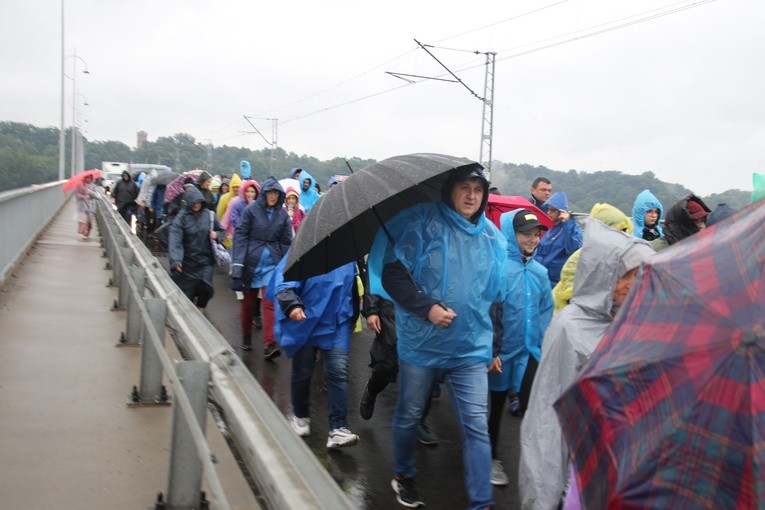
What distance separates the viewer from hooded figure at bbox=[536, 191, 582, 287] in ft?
24.3

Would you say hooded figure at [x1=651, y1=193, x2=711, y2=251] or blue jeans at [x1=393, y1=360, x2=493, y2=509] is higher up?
hooded figure at [x1=651, y1=193, x2=711, y2=251]

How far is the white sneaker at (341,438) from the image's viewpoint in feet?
17.0

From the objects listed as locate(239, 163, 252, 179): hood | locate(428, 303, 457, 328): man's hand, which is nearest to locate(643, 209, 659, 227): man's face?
locate(428, 303, 457, 328): man's hand

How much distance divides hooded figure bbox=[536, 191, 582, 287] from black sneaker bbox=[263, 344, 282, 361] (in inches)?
113

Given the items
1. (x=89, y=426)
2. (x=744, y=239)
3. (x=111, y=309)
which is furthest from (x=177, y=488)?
(x=111, y=309)

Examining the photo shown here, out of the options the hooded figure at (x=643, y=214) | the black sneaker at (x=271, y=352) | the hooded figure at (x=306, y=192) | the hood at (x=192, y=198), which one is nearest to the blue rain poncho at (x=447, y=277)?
the black sneaker at (x=271, y=352)

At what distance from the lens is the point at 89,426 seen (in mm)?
4137

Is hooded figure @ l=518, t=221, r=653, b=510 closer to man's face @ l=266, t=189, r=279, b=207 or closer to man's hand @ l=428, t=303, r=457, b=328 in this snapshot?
man's hand @ l=428, t=303, r=457, b=328

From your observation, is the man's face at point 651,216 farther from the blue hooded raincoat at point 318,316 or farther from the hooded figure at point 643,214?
the blue hooded raincoat at point 318,316

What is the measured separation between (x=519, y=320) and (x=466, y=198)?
132 cm

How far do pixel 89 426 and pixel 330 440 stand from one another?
→ 5.58ft

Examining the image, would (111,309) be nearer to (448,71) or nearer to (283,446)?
(283,446)

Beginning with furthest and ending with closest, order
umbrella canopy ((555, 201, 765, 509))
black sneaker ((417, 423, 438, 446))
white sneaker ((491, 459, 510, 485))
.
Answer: black sneaker ((417, 423, 438, 446)) → white sneaker ((491, 459, 510, 485)) → umbrella canopy ((555, 201, 765, 509))

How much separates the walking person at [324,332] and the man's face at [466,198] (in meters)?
1.53
